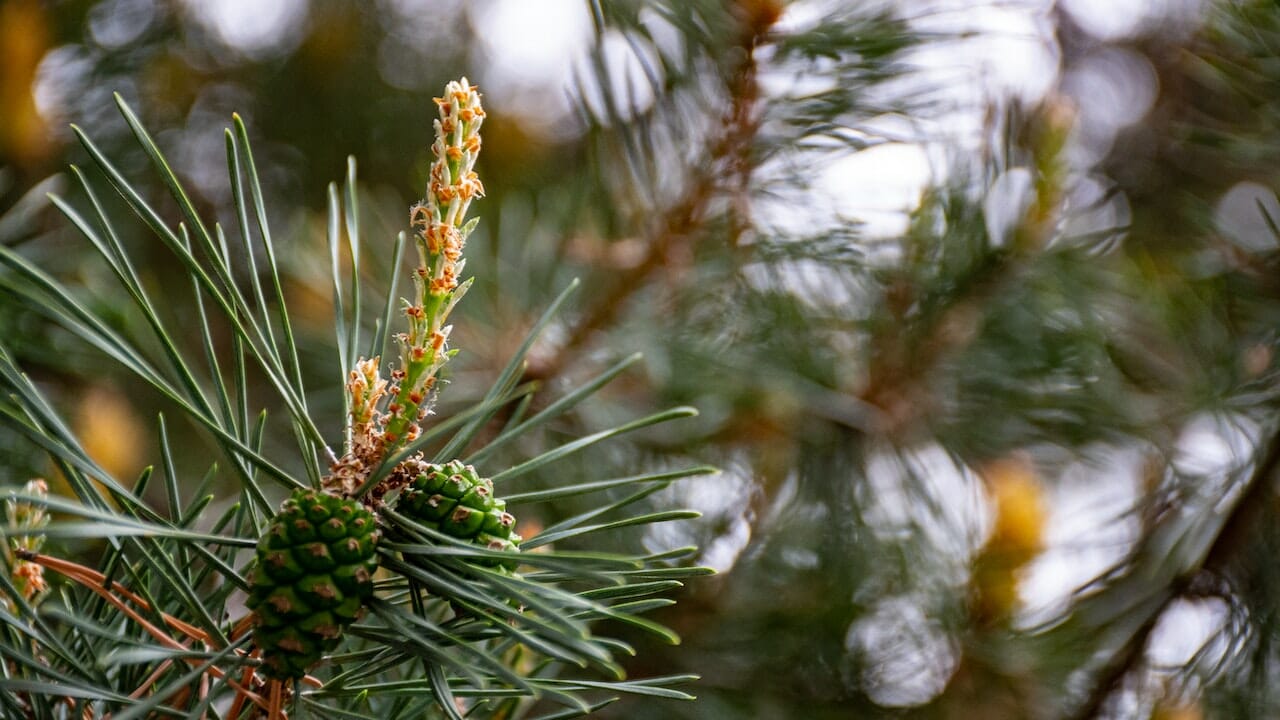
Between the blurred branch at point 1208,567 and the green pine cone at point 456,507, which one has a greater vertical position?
the green pine cone at point 456,507

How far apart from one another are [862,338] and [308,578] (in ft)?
1.97

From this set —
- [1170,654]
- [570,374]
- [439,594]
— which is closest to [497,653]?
[439,594]

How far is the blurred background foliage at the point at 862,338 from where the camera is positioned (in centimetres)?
64

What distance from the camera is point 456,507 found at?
0.26 meters

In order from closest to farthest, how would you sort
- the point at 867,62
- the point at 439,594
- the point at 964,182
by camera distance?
the point at 439,594, the point at 867,62, the point at 964,182

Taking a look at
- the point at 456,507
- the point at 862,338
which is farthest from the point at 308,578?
the point at 862,338

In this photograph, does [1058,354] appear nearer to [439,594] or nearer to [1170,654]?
[1170,654]

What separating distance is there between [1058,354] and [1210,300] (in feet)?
0.39

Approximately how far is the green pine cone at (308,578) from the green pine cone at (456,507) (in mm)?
21

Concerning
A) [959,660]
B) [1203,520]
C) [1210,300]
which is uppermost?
[1210,300]

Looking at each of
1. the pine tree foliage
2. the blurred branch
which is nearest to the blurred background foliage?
the blurred branch

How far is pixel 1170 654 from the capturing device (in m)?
0.68

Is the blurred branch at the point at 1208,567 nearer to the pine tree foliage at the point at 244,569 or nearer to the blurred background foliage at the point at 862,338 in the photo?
the blurred background foliage at the point at 862,338

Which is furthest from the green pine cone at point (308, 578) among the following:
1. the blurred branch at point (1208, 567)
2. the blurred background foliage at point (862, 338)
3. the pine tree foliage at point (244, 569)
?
the blurred branch at point (1208, 567)
